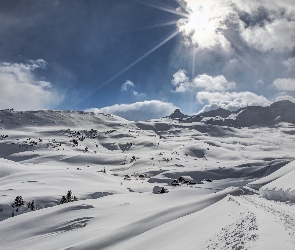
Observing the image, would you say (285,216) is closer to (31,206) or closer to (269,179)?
(269,179)

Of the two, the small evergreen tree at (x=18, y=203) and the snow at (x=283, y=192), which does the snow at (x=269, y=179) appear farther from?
the small evergreen tree at (x=18, y=203)

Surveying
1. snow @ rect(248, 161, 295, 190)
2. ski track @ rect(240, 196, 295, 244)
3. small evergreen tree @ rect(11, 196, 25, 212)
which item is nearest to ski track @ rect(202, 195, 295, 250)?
ski track @ rect(240, 196, 295, 244)

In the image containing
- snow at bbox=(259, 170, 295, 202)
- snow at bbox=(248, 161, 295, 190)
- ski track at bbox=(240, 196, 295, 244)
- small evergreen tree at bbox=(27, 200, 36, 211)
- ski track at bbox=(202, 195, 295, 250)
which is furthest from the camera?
small evergreen tree at bbox=(27, 200, 36, 211)

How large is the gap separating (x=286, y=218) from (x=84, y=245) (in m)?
6.99

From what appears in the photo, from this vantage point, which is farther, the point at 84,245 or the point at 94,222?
the point at 94,222

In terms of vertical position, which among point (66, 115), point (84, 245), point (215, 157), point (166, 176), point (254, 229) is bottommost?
point (84, 245)

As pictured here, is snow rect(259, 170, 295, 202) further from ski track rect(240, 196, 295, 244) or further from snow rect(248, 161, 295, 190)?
snow rect(248, 161, 295, 190)

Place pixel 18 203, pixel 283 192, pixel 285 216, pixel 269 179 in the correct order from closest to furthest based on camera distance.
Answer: pixel 285 216
pixel 283 192
pixel 269 179
pixel 18 203

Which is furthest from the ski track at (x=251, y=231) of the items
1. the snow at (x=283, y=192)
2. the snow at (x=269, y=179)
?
the snow at (x=269, y=179)

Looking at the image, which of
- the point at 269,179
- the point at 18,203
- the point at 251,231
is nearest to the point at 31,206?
the point at 18,203

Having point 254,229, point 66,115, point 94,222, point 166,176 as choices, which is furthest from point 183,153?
point 66,115

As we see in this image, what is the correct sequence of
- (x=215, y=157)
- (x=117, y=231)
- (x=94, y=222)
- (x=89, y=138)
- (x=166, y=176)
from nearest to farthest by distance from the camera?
(x=117, y=231)
(x=94, y=222)
(x=166, y=176)
(x=215, y=157)
(x=89, y=138)

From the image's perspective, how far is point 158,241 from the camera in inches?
357

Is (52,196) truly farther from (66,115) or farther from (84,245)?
(66,115)
